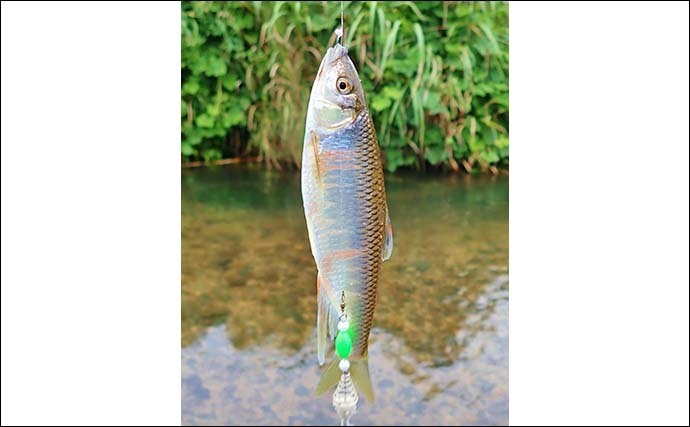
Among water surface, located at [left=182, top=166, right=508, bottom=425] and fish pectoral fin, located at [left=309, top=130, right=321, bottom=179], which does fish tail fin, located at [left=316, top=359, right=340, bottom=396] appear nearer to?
fish pectoral fin, located at [left=309, top=130, right=321, bottom=179]

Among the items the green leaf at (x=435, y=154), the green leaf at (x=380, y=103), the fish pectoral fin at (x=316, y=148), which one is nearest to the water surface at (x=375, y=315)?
the green leaf at (x=435, y=154)

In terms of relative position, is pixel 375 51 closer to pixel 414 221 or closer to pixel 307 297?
pixel 414 221

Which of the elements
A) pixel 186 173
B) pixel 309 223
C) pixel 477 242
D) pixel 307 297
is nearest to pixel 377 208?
pixel 309 223

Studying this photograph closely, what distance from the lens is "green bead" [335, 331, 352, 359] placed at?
834mm

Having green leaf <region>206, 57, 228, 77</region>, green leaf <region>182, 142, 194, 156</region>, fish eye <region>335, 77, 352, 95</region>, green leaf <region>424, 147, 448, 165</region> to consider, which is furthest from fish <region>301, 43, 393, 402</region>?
green leaf <region>182, 142, 194, 156</region>

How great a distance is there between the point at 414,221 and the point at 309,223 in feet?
8.27

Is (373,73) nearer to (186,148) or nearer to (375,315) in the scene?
(186,148)

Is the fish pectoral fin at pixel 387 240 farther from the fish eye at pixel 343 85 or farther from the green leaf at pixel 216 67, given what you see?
the green leaf at pixel 216 67

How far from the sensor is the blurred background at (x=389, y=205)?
2.42 metres

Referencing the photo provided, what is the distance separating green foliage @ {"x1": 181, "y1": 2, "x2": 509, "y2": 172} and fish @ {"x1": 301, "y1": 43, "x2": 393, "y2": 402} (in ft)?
7.86

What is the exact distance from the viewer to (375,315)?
271 cm

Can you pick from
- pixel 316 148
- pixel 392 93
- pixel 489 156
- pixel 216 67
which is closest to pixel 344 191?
pixel 316 148

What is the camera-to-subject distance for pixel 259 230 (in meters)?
3.25

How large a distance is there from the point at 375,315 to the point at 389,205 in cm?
86
